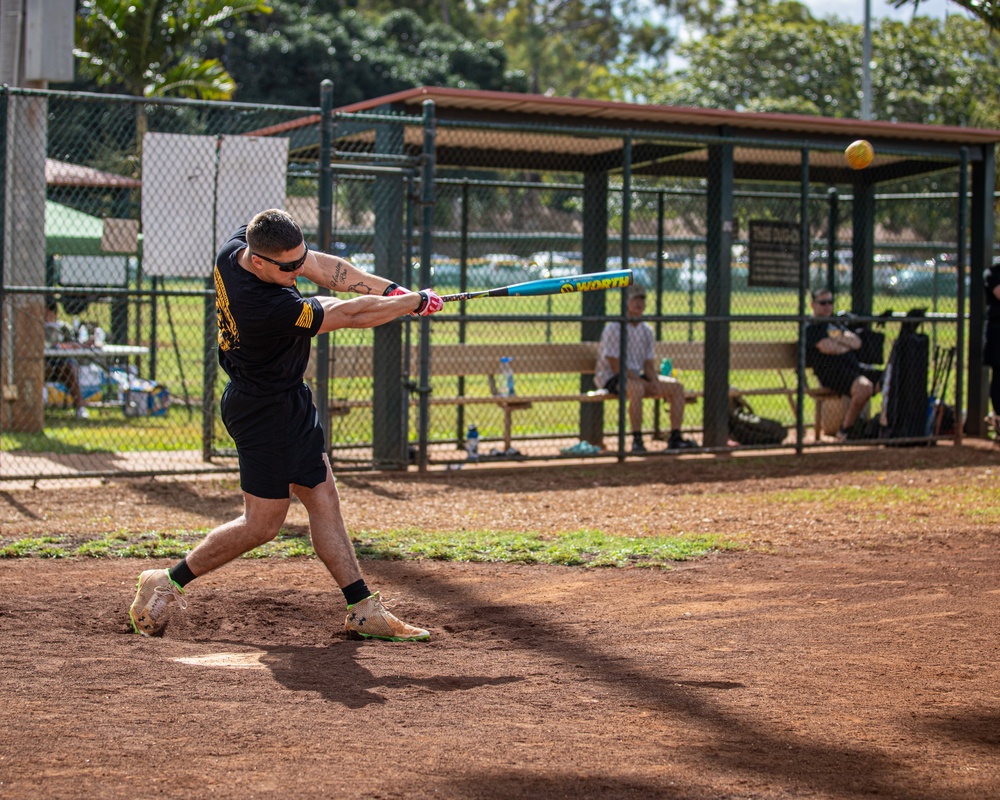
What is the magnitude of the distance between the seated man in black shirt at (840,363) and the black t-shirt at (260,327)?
7.79m

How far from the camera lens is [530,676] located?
4516mm

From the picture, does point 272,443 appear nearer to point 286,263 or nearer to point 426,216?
point 286,263

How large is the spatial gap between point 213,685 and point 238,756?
2.56ft

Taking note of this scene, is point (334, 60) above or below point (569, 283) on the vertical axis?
above

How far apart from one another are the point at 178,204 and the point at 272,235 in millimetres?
4603

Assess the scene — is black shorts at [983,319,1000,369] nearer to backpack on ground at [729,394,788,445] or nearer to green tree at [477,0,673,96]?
backpack on ground at [729,394,788,445]

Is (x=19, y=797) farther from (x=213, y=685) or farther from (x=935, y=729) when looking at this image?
(x=935, y=729)

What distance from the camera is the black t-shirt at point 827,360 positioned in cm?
1182

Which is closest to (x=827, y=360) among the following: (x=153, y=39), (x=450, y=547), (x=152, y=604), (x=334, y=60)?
(x=450, y=547)

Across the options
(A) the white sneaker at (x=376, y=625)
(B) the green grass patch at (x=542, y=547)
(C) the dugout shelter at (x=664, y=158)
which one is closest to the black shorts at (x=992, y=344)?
(C) the dugout shelter at (x=664, y=158)

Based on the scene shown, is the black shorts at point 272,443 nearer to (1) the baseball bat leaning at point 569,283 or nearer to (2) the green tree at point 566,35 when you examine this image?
(1) the baseball bat leaning at point 569,283

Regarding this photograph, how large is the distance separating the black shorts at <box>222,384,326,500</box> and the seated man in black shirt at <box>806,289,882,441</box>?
773cm

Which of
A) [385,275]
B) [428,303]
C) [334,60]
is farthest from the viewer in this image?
[334,60]

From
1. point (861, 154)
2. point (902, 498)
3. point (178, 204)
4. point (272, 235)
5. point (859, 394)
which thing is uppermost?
point (861, 154)
